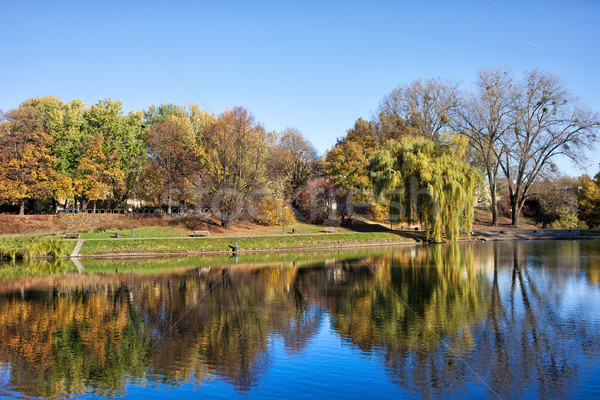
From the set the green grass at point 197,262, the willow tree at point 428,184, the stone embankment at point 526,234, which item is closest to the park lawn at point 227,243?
the green grass at point 197,262

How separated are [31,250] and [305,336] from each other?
2978 centimetres

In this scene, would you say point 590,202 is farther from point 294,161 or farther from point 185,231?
point 185,231

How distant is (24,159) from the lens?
155 feet

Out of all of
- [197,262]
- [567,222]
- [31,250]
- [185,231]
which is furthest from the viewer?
[567,222]

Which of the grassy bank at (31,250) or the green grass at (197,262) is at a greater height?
the grassy bank at (31,250)

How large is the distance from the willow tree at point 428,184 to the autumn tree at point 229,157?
1293 centimetres

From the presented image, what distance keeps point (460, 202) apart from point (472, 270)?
18.0m

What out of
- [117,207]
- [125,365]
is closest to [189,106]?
[117,207]

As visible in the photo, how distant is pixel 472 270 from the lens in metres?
25.5

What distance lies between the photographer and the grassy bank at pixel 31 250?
116 feet

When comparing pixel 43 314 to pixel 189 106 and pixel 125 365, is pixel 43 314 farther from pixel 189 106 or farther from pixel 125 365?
pixel 189 106

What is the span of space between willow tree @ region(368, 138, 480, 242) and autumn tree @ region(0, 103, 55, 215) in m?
32.4

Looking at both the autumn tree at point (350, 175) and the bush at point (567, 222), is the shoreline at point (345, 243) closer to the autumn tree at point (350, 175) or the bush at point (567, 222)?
the bush at point (567, 222)

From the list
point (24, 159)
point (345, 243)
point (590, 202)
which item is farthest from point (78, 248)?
point (590, 202)
